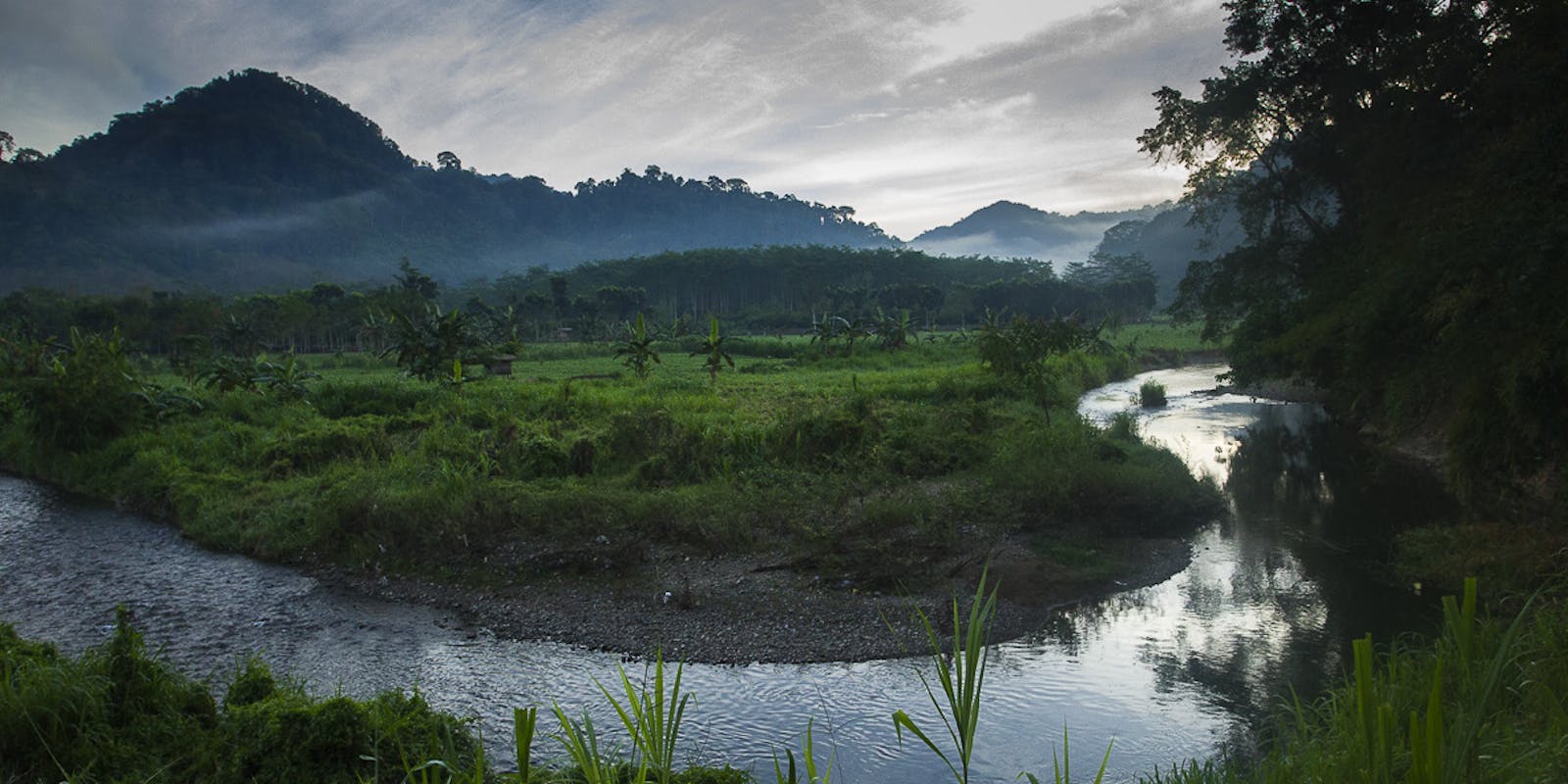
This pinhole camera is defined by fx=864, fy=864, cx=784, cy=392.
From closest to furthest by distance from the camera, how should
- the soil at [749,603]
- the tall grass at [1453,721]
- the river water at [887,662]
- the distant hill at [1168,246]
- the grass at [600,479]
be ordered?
the tall grass at [1453,721] < the river water at [887,662] < the soil at [749,603] < the grass at [600,479] < the distant hill at [1168,246]

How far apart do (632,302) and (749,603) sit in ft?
274

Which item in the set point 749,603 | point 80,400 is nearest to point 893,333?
point 80,400

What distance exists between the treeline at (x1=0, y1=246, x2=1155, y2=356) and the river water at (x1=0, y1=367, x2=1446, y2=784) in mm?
17434

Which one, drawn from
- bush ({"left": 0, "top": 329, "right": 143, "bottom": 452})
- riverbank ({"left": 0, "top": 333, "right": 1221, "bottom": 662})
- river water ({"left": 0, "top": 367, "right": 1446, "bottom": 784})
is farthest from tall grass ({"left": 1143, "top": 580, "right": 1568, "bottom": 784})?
bush ({"left": 0, "top": 329, "right": 143, "bottom": 452})

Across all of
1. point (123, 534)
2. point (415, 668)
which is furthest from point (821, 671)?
point (123, 534)

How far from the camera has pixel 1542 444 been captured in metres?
11.4

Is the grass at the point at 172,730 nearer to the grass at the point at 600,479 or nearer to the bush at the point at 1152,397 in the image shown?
the grass at the point at 600,479

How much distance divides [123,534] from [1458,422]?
23.4m

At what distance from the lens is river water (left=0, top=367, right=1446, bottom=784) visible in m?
8.11

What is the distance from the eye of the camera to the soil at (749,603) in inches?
410

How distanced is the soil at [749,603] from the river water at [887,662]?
31 cm

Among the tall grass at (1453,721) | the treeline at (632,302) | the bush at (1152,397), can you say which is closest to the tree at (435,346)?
the treeline at (632,302)

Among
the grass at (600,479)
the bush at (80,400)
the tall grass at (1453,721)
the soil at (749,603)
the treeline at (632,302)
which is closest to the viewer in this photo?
the tall grass at (1453,721)

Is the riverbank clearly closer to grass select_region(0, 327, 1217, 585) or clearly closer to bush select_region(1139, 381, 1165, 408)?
grass select_region(0, 327, 1217, 585)
